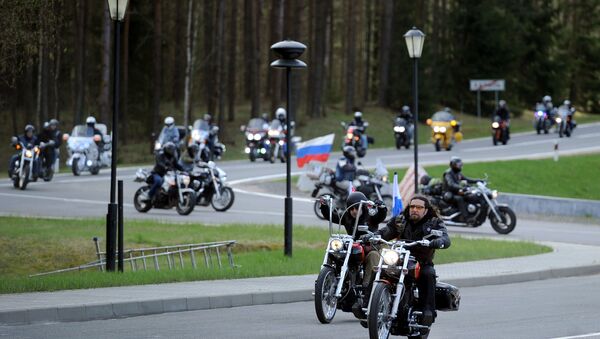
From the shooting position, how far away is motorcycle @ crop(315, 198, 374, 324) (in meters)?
13.3

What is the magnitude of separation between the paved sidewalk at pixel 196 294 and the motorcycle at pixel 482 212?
721 centimetres

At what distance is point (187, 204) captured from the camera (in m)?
30.1

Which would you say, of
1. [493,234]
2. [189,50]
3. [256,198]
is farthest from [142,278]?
[189,50]

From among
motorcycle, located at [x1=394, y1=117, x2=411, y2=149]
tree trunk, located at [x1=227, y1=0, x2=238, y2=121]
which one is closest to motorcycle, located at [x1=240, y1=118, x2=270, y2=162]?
motorcycle, located at [x1=394, y1=117, x2=411, y2=149]

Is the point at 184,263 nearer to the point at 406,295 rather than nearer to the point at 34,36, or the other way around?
the point at 34,36

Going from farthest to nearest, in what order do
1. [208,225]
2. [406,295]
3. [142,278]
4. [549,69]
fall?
[549,69]
[208,225]
[142,278]
[406,295]

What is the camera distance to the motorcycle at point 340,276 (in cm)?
1326

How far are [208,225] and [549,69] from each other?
6105 cm

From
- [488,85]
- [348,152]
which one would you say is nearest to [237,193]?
[348,152]

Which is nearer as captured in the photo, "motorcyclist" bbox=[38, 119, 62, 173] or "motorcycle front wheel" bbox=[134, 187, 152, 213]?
"motorcycle front wheel" bbox=[134, 187, 152, 213]

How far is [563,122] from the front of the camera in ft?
201

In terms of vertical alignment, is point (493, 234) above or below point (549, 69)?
below

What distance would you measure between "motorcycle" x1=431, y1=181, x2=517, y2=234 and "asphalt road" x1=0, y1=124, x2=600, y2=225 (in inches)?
126

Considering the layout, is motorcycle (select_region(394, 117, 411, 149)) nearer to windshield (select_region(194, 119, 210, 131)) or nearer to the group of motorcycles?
windshield (select_region(194, 119, 210, 131))
